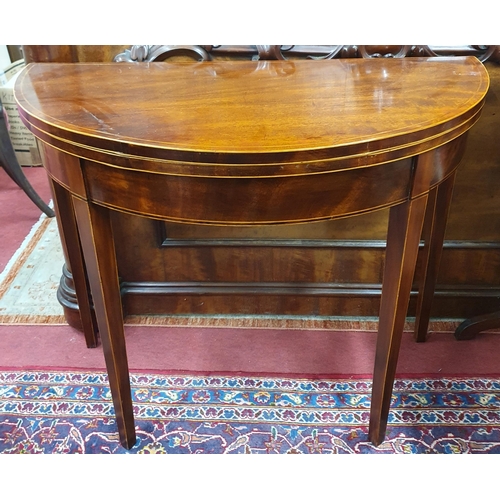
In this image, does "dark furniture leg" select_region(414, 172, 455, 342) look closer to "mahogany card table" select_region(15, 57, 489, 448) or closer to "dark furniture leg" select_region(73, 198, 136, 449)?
"mahogany card table" select_region(15, 57, 489, 448)

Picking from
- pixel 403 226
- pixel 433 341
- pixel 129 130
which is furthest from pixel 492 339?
pixel 129 130

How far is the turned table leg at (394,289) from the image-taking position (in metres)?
0.88

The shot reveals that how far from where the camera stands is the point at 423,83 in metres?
0.92

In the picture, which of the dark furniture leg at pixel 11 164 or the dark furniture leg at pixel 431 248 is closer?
the dark furniture leg at pixel 431 248

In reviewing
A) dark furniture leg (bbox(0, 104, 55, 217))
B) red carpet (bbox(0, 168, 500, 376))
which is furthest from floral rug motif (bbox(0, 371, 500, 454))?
dark furniture leg (bbox(0, 104, 55, 217))

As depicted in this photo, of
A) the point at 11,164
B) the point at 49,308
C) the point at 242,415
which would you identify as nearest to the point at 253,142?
the point at 242,415

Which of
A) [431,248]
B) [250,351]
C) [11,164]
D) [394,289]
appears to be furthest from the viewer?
[11,164]

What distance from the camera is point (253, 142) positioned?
72 centimetres

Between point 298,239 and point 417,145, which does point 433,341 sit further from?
point 417,145

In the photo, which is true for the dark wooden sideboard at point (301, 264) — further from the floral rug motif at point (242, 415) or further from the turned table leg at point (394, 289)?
the turned table leg at point (394, 289)

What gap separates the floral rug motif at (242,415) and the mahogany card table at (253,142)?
0.81ft

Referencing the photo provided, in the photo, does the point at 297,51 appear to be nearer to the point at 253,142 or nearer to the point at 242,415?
the point at 253,142

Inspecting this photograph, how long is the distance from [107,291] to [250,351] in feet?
1.84

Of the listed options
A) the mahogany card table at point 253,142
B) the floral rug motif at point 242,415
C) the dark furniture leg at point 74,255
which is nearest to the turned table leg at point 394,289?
the mahogany card table at point 253,142
